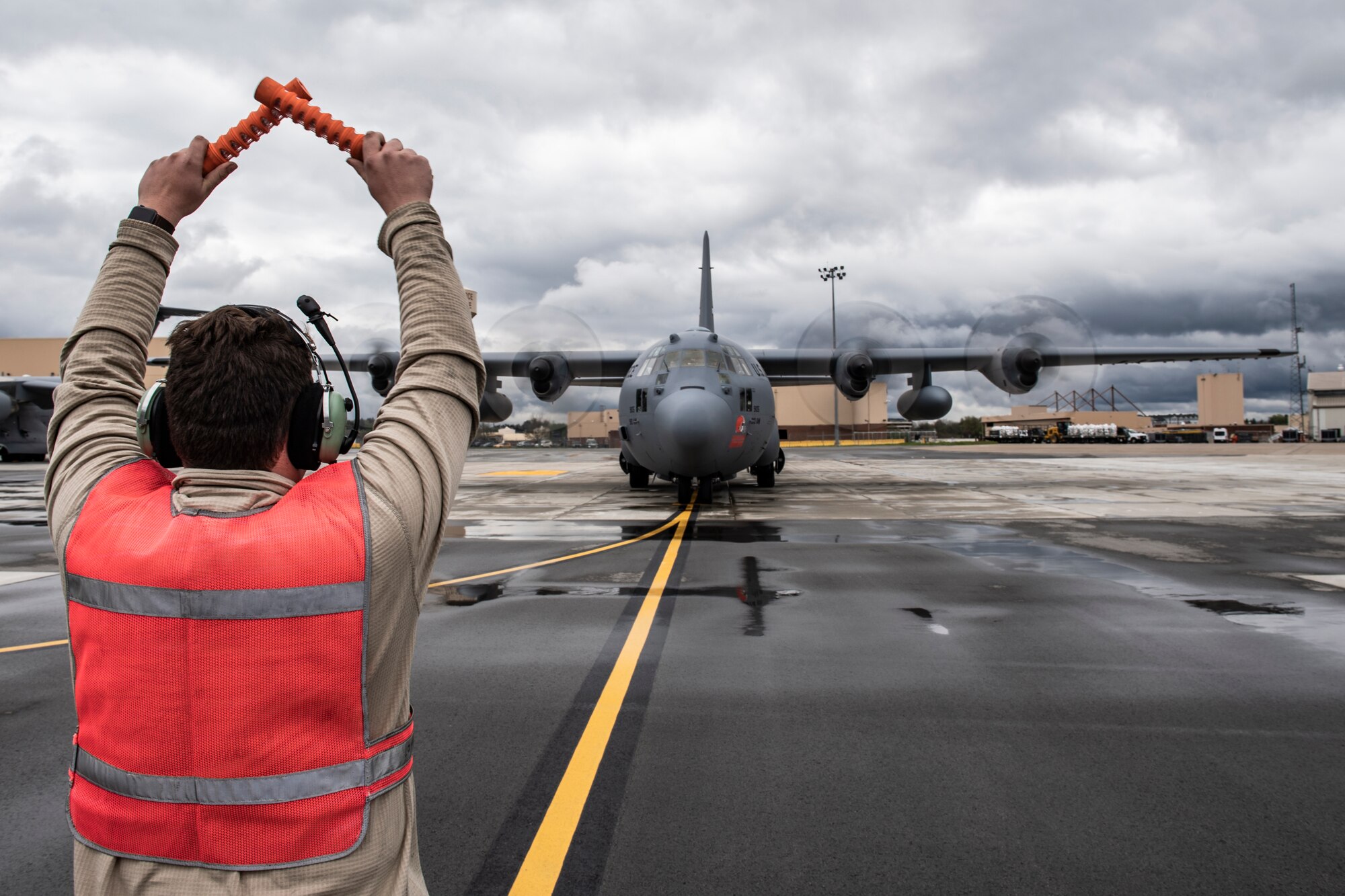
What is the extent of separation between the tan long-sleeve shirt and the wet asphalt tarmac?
1286mm

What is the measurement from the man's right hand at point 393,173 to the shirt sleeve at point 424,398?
4cm

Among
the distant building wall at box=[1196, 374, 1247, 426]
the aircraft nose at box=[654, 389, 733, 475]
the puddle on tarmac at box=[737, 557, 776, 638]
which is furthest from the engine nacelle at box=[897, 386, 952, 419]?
the distant building wall at box=[1196, 374, 1247, 426]

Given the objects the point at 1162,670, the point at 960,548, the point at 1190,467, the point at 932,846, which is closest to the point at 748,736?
the point at 932,846

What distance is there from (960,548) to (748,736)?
6741 mm

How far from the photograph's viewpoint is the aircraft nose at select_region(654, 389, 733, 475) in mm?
13117

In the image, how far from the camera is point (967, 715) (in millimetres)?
3986

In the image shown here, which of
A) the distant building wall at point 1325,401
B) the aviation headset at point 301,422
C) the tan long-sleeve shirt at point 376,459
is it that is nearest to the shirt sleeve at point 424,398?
the tan long-sleeve shirt at point 376,459

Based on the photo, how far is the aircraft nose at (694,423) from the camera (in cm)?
1312

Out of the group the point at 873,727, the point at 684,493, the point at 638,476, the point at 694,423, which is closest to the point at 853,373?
the point at 638,476

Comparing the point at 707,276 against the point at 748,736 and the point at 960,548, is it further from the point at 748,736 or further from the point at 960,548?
the point at 748,736

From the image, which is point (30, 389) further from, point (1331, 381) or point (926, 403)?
point (1331, 381)

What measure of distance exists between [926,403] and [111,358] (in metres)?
21.8

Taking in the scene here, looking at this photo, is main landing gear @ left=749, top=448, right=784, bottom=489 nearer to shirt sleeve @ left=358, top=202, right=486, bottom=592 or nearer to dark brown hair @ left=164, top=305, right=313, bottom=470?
shirt sleeve @ left=358, top=202, right=486, bottom=592

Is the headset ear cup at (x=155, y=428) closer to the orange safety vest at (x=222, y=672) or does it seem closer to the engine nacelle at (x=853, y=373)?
the orange safety vest at (x=222, y=672)
